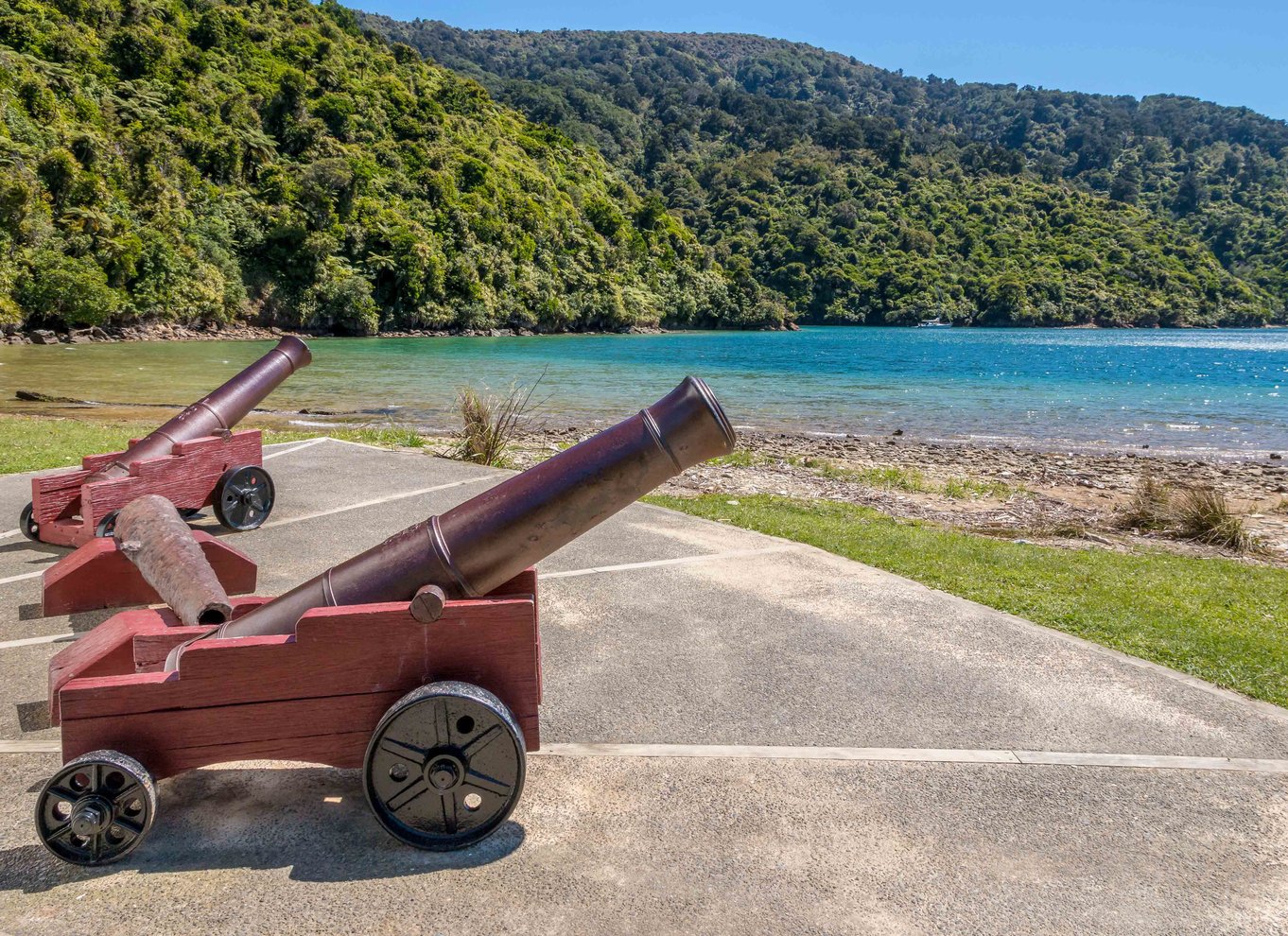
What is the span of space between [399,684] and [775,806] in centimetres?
139

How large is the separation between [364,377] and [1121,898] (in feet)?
117

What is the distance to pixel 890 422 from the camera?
25.4 meters

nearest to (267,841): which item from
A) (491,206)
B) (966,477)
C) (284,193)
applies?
(966,477)

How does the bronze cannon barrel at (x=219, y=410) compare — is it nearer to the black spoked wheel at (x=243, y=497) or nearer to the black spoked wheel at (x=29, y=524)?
the black spoked wheel at (x=243, y=497)

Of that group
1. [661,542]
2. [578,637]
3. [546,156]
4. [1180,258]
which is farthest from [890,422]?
[1180,258]

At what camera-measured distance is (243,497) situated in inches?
270

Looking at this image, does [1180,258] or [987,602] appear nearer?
[987,602]

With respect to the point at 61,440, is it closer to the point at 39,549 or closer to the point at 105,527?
the point at 39,549

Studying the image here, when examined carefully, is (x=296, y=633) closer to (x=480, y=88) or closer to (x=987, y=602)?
(x=987, y=602)

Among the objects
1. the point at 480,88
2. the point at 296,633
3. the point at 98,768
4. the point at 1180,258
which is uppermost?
the point at 480,88

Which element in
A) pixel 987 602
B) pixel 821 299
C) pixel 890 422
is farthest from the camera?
pixel 821 299

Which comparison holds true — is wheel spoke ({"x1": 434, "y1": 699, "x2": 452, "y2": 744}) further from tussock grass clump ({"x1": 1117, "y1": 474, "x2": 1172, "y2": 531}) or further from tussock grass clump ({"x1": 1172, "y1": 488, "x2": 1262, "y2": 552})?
tussock grass clump ({"x1": 1117, "y1": 474, "x2": 1172, "y2": 531})

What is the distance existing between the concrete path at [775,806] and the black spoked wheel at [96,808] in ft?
0.28

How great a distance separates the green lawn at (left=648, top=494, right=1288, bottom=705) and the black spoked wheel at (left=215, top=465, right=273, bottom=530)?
3836 mm
